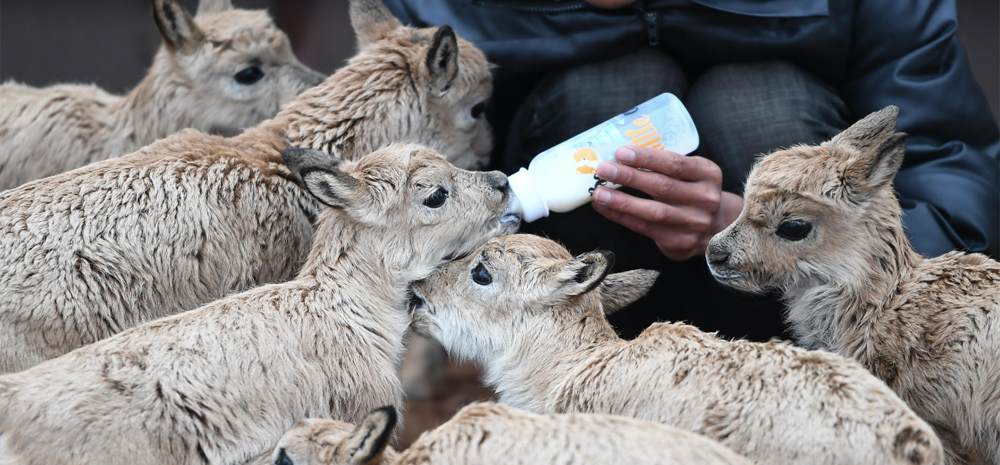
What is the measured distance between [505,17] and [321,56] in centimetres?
330

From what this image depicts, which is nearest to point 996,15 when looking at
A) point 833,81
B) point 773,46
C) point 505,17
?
point 833,81

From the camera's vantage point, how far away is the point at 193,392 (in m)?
3.38

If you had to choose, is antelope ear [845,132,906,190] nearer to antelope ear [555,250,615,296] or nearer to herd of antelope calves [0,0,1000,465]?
herd of antelope calves [0,0,1000,465]

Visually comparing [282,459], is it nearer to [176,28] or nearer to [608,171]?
[608,171]

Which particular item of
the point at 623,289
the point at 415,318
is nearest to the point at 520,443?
the point at 415,318

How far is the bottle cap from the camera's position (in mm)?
4305

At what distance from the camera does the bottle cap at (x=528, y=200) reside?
4.30 metres

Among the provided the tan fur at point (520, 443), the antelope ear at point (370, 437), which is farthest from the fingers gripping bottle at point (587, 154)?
the antelope ear at point (370, 437)

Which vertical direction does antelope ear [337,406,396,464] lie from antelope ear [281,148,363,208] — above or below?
below

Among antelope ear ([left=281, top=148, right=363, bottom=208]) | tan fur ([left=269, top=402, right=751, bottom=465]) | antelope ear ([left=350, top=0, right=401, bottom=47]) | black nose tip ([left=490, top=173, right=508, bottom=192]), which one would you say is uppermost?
antelope ear ([left=350, top=0, right=401, bottom=47])

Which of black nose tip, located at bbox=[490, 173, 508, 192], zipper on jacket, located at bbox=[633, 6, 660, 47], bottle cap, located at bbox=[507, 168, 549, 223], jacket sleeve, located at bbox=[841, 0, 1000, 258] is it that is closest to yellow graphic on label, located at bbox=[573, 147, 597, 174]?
bottle cap, located at bbox=[507, 168, 549, 223]

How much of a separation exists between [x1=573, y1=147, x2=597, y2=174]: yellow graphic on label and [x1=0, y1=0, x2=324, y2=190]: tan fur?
8.70 feet

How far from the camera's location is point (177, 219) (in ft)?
13.6

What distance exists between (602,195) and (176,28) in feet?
10.9
